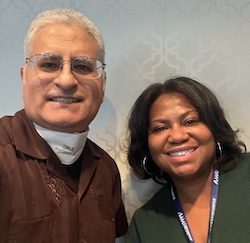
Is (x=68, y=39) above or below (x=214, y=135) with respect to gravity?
above

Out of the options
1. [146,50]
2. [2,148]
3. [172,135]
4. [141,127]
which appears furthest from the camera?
[146,50]

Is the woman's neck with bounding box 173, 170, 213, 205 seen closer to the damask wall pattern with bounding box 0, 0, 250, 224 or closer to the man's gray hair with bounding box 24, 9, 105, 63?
the damask wall pattern with bounding box 0, 0, 250, 224

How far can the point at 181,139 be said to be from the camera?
121cm

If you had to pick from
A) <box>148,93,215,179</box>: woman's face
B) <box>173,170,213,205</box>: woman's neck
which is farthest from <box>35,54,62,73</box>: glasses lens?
<box>173,170,213,205</box>: woman's neck

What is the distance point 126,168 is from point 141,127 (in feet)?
0.74

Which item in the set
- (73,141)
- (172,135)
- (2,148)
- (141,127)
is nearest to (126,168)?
(141,127)

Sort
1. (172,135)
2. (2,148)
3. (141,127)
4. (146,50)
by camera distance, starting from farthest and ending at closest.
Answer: (146,50) → (141,127) → (172,135) → (2,148)

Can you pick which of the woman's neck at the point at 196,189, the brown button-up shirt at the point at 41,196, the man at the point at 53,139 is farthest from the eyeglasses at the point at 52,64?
the woman's neck at the point at 196,189

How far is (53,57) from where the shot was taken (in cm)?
98

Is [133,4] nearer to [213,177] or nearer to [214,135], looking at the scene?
[214,135]

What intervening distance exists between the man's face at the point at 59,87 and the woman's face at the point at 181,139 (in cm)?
34

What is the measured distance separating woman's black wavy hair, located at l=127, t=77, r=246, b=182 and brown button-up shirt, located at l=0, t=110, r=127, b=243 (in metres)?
0.34

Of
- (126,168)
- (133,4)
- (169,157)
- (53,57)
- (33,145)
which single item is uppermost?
(133,4)

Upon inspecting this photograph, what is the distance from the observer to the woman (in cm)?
118
